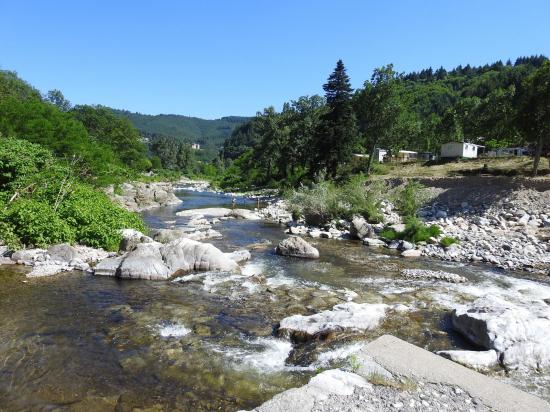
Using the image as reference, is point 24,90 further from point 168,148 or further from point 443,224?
point 443,224

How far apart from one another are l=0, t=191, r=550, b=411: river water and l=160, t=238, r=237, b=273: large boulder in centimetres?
73

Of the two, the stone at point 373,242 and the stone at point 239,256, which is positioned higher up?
the stone at point 239,256

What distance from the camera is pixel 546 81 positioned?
3077cm

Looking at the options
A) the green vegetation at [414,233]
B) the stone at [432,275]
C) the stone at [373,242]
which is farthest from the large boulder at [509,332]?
the stone at [373,242]

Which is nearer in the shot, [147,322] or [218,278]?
[147,322]

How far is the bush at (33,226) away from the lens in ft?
51.6

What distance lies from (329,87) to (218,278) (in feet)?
127

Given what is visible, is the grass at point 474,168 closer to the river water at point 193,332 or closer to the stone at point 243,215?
the stone at point 243,215

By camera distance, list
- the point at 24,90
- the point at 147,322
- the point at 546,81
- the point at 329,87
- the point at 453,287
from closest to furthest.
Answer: the point at 147,322 < the point at 453,287 < the point at 546,81 < the point at 329,87 < the point at 24,90

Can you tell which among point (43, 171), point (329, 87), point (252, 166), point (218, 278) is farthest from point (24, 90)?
point (218, 278)

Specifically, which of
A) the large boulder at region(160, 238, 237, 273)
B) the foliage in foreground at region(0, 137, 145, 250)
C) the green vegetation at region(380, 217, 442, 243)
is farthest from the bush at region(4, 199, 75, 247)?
the green vegetation at region(380, 217, 442, 243)

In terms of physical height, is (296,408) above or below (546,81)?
below

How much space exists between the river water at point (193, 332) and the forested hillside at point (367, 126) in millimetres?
19025

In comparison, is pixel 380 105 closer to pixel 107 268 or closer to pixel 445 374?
pixel 107 268
